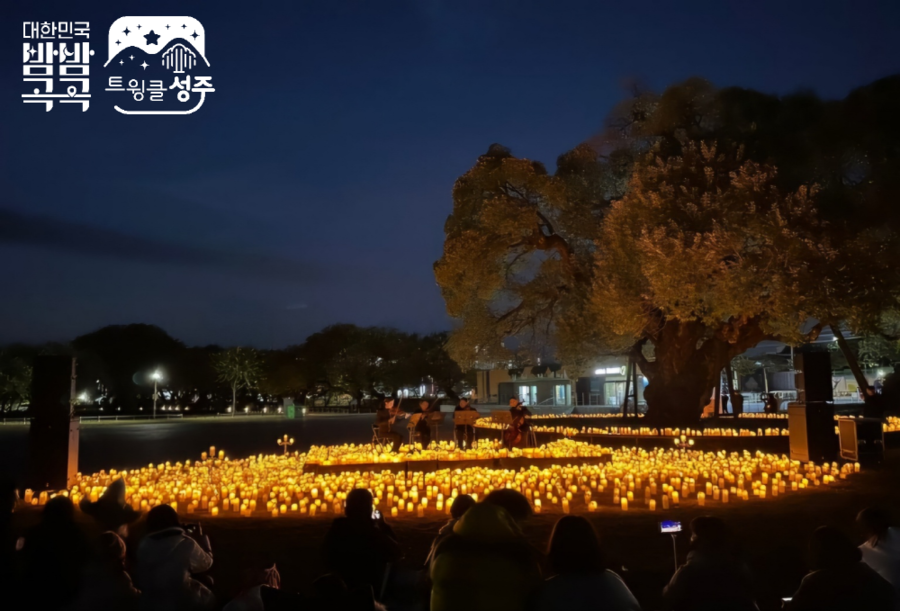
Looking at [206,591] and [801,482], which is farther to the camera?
[801,482]

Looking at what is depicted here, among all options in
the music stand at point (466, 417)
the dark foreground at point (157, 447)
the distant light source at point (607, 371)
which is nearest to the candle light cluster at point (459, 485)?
the music stand at point (466, 417)

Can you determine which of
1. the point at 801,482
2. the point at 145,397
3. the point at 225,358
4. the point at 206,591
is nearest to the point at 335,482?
the point at 206,591

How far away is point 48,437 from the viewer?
358 inches

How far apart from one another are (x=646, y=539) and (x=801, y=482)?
13.6ft

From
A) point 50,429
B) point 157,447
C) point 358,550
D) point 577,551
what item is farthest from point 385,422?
point 577,551

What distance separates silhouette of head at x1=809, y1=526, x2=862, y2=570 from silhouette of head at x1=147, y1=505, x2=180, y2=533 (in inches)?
141

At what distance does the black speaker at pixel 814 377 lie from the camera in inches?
434

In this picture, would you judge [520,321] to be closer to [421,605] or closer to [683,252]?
[683,252]

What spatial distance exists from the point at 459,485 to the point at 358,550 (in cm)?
515

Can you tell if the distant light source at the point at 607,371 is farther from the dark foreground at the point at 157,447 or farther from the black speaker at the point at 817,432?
the black speaker at the point at 817,432

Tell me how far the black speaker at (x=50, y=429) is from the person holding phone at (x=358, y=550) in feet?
21.8

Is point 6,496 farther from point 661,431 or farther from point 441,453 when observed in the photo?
point 661,431

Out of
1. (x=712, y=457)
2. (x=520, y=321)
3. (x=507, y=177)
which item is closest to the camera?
(x=712, y=457)

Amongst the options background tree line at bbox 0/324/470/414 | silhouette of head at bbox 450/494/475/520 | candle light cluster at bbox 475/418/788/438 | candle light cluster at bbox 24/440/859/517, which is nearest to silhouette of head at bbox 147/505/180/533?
silhouette of head at bbox 450/494/475/520
